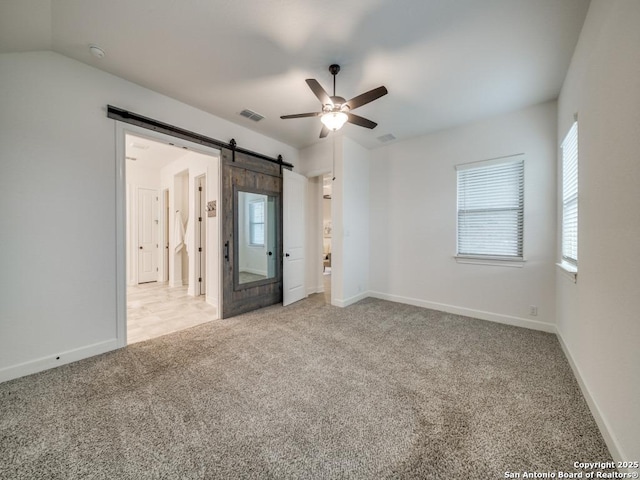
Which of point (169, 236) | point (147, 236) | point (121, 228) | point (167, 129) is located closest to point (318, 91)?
point (167, 129)

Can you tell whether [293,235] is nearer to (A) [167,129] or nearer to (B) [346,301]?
(B) [346,301]

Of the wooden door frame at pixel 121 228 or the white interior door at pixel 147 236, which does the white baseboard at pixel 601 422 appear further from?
the white interior door at pixel 147 236

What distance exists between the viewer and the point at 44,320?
2291 mm

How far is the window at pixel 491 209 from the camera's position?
3422 millimetres

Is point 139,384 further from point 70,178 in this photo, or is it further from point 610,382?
point 610,382

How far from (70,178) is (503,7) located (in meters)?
4.07

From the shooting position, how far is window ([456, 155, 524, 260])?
342 cm

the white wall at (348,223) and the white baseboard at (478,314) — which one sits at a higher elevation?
the white wall at (348,223)

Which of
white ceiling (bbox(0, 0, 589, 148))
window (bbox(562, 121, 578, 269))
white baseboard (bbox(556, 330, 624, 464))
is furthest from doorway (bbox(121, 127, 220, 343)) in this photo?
window (bbox(562, 121, 578, 269))

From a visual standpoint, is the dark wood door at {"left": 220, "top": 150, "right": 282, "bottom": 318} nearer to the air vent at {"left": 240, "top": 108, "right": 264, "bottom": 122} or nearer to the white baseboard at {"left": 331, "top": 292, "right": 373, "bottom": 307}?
the air vent at {"left": 240, "top": 108, "right": 264, "bottom": 122}

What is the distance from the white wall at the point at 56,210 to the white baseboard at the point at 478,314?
414cm

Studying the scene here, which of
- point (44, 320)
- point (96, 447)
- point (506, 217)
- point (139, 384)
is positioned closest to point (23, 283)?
point (44, 320)

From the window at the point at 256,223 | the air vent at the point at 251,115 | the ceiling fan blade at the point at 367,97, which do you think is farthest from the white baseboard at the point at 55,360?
the ceiling fan blade at the point at 367,97

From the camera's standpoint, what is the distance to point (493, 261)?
141 inches
